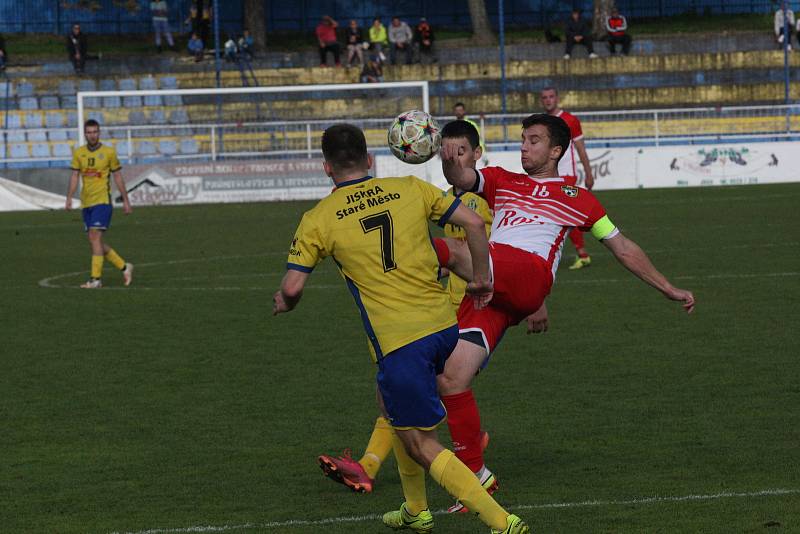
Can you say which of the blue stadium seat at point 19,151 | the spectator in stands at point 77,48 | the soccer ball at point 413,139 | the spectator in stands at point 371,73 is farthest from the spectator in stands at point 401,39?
the soccer ball at point 413,139

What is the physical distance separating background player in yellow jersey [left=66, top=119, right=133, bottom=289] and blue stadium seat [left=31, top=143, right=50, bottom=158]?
2045 centimetres

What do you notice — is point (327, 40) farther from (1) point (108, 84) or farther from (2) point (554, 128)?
(2) point (554, 128)

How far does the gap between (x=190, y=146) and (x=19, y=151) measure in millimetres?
5468

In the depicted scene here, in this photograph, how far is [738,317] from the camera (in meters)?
12.2

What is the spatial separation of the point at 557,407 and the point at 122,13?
4193cm

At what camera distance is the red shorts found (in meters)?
6.54

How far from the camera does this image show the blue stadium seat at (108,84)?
132ft

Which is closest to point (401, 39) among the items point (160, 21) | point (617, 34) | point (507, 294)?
point (617, 34)

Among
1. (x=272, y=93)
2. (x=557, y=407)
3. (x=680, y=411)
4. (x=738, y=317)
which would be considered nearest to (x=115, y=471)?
(x=557, y=407)

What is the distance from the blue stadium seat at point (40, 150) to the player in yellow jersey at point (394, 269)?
106 feet

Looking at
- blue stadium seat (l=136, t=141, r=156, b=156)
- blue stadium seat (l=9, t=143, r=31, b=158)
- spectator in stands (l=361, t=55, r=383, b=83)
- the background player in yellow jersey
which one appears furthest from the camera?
spectator in stands (l=361, t=55, r=383, b=83)

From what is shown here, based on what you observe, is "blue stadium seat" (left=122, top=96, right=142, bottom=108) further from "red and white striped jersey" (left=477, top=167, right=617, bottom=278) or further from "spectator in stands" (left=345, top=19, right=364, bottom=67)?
"red and white striped jersey" (left=477, top=167, right=617, bottom=278)

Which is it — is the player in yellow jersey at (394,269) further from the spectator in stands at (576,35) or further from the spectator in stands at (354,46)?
the spectator in stands at (576,35)

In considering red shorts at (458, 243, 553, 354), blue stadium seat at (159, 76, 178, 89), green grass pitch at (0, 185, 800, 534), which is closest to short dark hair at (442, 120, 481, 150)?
red shorts at (458, 243, 553, 354)
